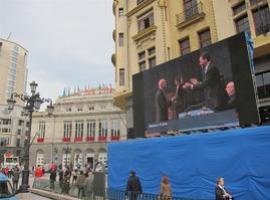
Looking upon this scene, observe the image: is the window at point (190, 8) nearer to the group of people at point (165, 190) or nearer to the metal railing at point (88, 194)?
the group of people at point (165, 190)

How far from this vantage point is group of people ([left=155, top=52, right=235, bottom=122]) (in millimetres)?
14492

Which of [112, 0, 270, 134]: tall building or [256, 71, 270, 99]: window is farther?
[112, 0, 270, 134]: tall building

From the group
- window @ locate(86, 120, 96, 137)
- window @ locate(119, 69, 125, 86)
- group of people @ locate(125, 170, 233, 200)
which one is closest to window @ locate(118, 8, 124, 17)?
window @ locate(119, 69, 125, 86)

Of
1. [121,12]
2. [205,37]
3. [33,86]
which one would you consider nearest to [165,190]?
[33,86]

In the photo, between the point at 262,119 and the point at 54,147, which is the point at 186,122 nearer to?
the point at 262,119

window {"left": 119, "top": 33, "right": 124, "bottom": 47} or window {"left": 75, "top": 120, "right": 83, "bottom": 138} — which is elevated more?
window {"left": 119, "top": 33, "right": 124, "bottom": 47}

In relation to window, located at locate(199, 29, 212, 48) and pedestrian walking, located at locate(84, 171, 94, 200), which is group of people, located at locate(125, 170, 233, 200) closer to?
pedestrian walking, located at locate(84, 171, 94, 200)

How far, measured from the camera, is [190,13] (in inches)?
773

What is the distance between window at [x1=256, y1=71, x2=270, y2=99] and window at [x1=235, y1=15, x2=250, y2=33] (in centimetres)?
266

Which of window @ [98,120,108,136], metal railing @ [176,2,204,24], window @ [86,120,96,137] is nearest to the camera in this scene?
metal railing @ [176,2,204,24]

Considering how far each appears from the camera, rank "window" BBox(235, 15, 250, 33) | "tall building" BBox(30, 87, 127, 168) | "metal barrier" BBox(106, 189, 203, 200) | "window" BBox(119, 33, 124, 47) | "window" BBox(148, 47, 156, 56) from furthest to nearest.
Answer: "tall building" BBox(30, 87, 127, 168) → "window" BBox(119, 33, 124, 47) → "window" BBox(148, 47, 156, 56) → "window" BBox(235, 15, 250, 33) → "metal barrier" BBox(106, 189, 203, 200)

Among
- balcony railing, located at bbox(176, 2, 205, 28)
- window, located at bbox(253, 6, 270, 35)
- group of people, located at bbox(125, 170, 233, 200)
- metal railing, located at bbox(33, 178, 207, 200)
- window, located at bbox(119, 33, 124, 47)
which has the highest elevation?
window, located at bbox(119, 33, 124, 47)

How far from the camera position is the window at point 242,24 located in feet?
52.2

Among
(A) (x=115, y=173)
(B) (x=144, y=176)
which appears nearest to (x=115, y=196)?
(B) (x=144, y=176)
